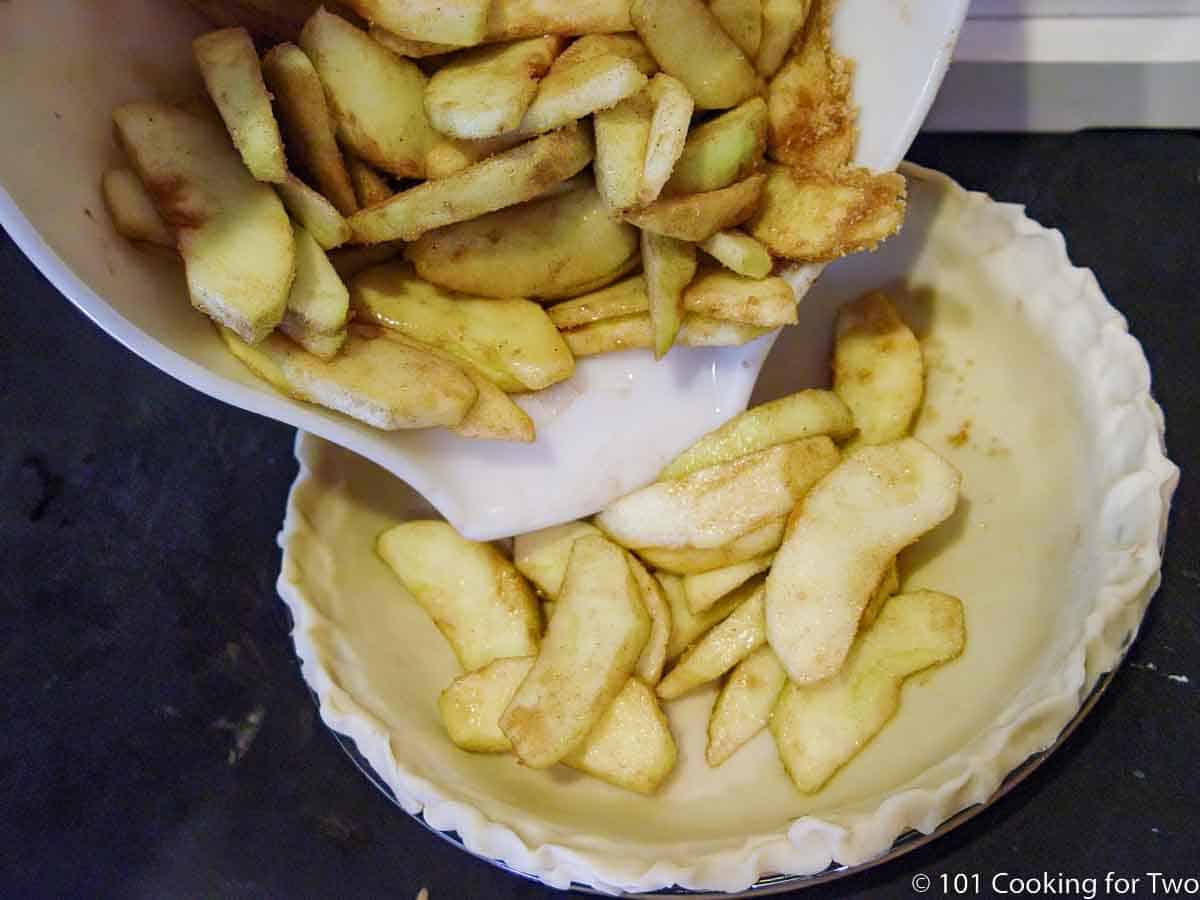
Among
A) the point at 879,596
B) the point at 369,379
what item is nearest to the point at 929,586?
the point at 879,596

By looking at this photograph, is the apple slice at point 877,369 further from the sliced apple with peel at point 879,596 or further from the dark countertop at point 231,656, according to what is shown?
the dark countertop at point 231,656

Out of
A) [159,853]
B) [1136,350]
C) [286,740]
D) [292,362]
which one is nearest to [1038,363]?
[1136,350]

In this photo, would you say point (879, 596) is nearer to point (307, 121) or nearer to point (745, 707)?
point (745, 707)

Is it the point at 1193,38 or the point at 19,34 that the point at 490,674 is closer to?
the point at 19,34

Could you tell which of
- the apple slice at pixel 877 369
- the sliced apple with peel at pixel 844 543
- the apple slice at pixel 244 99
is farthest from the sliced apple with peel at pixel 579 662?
the apple slice at pixel 244 99

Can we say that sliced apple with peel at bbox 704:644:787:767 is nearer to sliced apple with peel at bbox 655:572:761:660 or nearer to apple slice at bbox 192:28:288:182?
sliced apple with peel at bbox 655:572:761:660

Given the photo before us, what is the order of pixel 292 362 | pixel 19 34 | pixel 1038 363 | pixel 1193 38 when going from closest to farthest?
pixel 19 34 → pixel 292 362 → pixel 1038 363 → pixel 1193 38

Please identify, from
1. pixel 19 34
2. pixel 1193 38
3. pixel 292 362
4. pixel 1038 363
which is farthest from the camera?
pixel 1193 38
